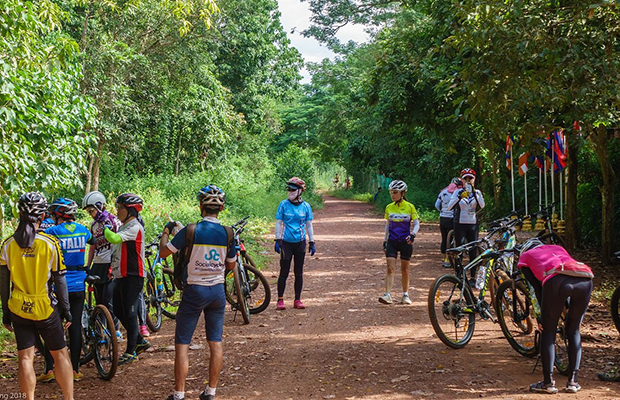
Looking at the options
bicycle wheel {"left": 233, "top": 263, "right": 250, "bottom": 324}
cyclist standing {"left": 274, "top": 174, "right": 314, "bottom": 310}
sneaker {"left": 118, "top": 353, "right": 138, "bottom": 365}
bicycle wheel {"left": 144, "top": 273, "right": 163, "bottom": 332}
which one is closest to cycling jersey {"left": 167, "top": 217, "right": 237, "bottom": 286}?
sneaker {"left": 118, "top": 353, "right": 138, "bottom": 365}

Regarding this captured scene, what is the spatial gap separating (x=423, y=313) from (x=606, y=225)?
19.8 ft

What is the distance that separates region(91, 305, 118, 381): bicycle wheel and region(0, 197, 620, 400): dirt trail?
A: 0.46 ft

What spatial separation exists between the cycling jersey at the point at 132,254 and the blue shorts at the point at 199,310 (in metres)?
1.73

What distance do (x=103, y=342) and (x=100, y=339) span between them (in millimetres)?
53

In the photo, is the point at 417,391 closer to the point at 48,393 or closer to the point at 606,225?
the point at 48,393

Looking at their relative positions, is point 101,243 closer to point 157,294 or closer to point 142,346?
point 142,346

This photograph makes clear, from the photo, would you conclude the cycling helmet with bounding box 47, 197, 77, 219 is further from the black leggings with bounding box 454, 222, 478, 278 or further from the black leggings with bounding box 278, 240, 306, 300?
the black leggings with bounding box 454, 222, 478, 278

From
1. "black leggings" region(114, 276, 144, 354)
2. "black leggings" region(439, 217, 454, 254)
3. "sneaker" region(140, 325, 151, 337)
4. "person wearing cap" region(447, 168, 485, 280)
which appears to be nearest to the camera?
"black leggings" region(114, 276, 144, 354)

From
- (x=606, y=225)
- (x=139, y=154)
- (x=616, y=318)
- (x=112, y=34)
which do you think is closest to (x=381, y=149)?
(x=139, y=154)

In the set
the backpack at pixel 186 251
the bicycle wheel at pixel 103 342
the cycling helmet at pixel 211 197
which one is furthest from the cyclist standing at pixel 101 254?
the cycling helmet at pixel 211 197

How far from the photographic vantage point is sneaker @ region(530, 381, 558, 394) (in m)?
5.79

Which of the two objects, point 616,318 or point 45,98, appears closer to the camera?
point 616,318

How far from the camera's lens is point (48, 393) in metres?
6.35

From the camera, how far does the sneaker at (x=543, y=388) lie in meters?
5.79
